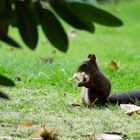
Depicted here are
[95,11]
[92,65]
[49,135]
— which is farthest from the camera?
[92,65]

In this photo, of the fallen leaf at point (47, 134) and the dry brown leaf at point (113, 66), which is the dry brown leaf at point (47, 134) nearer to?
the fallen leaf at point (47, 134)

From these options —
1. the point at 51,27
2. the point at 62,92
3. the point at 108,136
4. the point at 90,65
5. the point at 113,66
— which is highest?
the point at 113,66

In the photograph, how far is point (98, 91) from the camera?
4.30 metres

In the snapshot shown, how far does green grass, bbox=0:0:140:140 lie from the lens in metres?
3.47

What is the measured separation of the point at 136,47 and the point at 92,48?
30.6 inches

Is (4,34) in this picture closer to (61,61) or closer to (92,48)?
(61,61)

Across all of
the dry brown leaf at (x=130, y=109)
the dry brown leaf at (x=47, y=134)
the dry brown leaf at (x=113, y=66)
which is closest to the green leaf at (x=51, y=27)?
the dry brown leaf at (x=47, y=134)

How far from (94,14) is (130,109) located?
272 cm

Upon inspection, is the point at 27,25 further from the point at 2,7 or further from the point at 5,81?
the point at 5,81

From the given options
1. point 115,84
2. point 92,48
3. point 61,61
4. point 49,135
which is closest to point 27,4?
point 49,135

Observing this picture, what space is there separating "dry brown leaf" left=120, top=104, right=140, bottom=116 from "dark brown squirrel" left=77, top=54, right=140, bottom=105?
0.61 feet

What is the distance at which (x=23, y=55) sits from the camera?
7.34 meters

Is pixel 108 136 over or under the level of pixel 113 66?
under

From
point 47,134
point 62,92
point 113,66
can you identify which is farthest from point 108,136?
point 113,66
